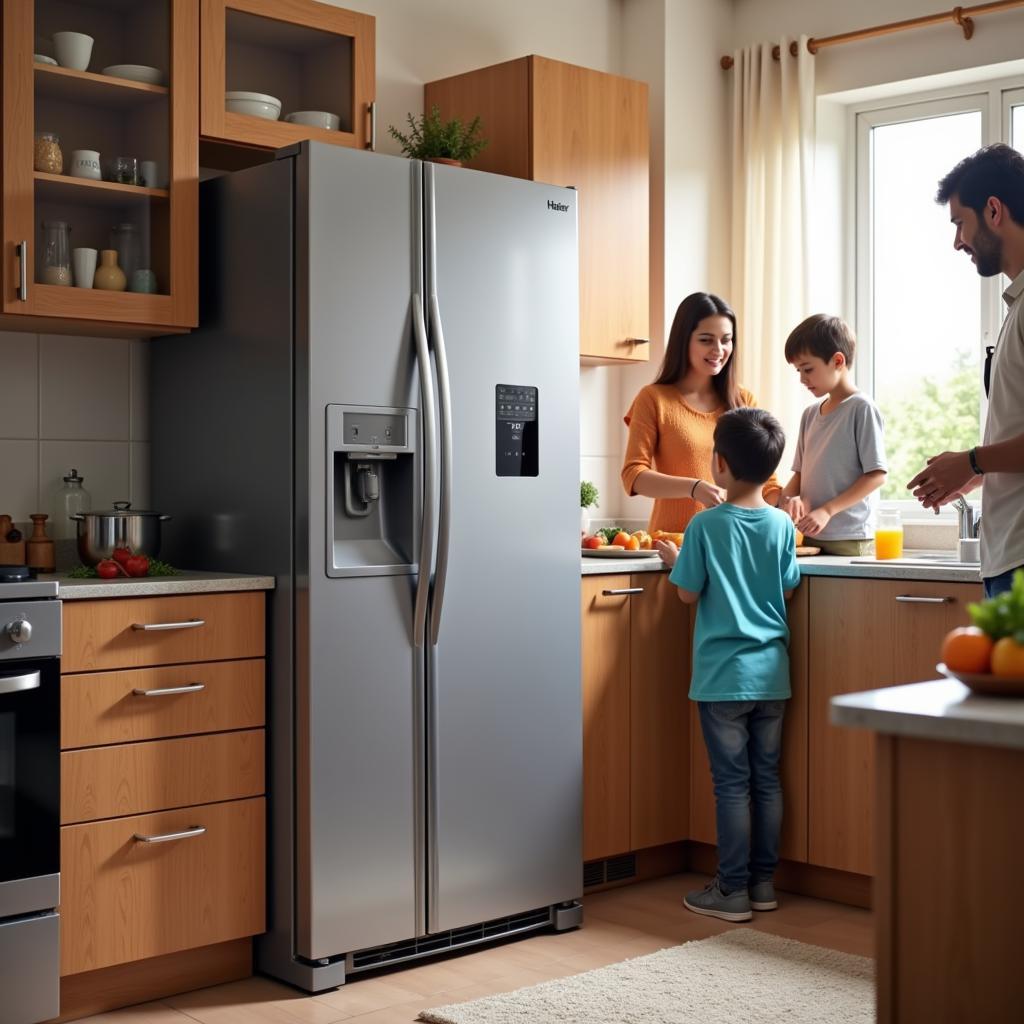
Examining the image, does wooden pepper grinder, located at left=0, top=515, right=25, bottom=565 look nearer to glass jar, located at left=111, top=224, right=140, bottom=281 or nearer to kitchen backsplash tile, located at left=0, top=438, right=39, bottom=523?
kitchen backsplash tile, located at left=0, top=438, right=39, bottom=523

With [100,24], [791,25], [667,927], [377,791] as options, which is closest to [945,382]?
[791,25]

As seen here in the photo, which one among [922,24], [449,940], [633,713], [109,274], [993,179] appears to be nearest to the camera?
[993,179]

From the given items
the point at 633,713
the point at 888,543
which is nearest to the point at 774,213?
the point at 888,543

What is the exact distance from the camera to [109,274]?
9.91 ft

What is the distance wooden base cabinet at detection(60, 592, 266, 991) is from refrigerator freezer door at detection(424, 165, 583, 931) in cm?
41

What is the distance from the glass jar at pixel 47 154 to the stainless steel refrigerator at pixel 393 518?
36 centimetres

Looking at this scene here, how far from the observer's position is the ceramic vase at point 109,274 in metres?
3.01

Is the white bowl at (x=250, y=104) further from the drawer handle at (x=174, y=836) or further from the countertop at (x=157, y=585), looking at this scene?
the drawer handle at (x=174, y=836)

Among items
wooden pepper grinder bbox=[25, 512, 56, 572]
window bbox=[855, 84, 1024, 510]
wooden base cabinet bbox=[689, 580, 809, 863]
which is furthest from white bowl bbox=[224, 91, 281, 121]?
window bbox=[855, 84, 1024, 510]

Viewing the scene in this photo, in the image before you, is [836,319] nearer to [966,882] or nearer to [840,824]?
[840,824]

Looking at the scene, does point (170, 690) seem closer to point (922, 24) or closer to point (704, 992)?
point (704, 992)

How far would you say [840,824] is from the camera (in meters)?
3.45

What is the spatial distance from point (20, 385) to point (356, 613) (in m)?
0.96

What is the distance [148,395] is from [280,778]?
102 centimetres
